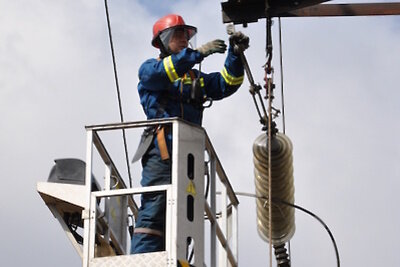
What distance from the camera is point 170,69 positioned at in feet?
32.9

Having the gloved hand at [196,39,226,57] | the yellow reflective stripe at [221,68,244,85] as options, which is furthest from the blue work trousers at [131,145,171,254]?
the yellow reflective stripe at [221,68,244,85]

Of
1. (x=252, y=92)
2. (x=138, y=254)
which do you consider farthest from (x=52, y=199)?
(x=252, y=92)

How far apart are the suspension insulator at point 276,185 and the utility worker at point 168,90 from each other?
68 centimetres

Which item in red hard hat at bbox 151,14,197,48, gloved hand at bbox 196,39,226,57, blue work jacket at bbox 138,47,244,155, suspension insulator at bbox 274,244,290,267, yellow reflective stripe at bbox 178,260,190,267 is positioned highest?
red hard hat at bbox 151,14,197,48

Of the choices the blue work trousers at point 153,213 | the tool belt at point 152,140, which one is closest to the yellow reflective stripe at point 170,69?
the tool belt at point 152,140

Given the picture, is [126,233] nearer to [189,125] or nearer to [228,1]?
[189,125]

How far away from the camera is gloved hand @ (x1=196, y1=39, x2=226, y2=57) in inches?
398

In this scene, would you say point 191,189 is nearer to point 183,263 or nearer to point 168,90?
point 183,263

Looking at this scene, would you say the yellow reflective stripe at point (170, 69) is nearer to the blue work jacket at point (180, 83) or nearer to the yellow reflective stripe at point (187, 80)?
the blue work jacket at point (180, 83)

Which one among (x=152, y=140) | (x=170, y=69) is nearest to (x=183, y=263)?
(x=152, y=140)

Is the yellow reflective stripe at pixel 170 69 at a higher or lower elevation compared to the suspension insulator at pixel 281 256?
higher

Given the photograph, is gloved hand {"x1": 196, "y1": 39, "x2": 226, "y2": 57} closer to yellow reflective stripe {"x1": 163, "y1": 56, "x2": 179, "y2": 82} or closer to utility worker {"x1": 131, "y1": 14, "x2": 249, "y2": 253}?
utility worker {"x1": 131, "y1": 14, "x2": 249, "y2": 253}

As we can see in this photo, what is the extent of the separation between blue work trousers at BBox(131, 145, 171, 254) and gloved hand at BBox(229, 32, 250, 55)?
1.24 metres

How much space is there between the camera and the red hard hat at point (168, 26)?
35.0 ft
